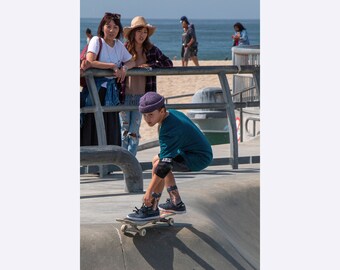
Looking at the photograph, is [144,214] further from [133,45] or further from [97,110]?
[133,45]

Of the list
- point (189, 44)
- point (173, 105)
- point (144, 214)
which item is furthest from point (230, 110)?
point (189, 44)

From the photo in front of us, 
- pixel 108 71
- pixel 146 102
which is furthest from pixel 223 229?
pixel 108 71

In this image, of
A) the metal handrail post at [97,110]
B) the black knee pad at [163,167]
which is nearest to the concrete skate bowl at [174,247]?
the black knee pad at [163,167]

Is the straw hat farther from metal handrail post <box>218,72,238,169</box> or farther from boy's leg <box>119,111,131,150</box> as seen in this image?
metal handrail post <box>218,72,238,169</box>

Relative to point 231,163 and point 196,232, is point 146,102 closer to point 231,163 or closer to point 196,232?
point 196,232

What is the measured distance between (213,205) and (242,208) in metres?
0.46

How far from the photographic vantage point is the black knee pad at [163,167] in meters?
7.37

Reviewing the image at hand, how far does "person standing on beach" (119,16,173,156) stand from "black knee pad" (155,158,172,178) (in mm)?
2472

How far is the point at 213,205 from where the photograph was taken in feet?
28.3

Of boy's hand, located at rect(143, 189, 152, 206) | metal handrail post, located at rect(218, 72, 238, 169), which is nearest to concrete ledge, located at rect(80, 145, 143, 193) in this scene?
boy's hand, located at rect(143, 189, 152, 206)

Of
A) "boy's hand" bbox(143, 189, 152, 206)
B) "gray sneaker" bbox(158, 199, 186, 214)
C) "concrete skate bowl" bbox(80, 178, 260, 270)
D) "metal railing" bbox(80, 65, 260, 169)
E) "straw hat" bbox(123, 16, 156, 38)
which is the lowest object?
"concrete skate bowl" bbox(80, 178, 260, 270)

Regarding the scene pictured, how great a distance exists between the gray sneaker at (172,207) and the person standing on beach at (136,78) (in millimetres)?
2319

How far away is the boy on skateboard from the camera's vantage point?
7.33m

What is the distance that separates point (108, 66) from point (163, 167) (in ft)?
7.79
